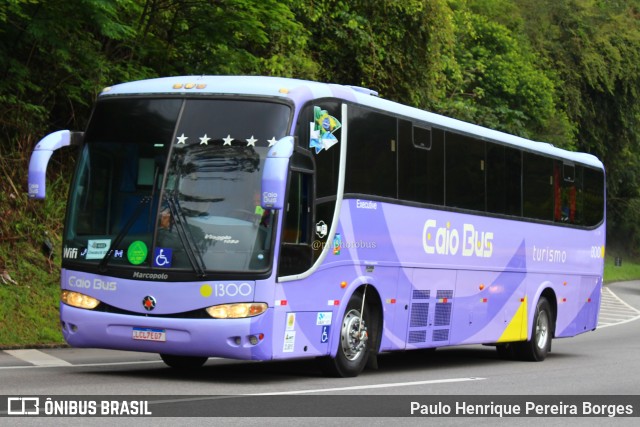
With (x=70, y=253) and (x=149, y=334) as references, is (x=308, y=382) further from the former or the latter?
(x=70, y=253)

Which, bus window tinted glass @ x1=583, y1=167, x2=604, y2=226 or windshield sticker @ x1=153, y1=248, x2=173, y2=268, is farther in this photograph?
bus window tinted glass @ x1=583, y1=167, x2=604, y2=226

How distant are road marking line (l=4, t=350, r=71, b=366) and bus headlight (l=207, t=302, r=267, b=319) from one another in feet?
12.4

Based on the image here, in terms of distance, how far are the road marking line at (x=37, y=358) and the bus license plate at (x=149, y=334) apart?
312cm

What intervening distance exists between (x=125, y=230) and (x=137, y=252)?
0.96 feet

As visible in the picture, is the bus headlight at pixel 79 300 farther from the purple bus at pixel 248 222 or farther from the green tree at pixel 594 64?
the green tree at pixel 594 64

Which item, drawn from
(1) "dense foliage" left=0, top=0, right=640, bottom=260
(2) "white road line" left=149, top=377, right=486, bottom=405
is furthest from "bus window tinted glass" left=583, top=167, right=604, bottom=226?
(2) "white road line" left=149, top=377, right=486, bottom=405

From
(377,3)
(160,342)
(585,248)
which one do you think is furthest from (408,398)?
(377,3)

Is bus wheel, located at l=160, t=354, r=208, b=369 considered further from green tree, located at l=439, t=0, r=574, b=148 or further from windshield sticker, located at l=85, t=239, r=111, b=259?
green tree, located at l=439, t=0, r=574, b=148

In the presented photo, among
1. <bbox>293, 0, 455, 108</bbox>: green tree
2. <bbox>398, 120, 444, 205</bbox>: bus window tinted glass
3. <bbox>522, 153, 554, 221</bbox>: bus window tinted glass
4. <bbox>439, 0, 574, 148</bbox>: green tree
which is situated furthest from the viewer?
<bbox>439, 0, 574, 148</bbox>: green tree

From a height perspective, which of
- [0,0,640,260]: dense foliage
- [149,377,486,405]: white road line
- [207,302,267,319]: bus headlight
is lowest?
[149,377,486,405]: white road line

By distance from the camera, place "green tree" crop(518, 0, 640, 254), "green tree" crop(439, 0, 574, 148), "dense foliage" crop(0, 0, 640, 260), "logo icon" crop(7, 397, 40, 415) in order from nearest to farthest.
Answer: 1. "logo icon" crop(7, 397, 40, 415)
2. "dense foliage" crop(0, 0, 640, 260)
3. "green tree" crop(439, 0, 574, 148)
4. "green tree" crop(518, 0, 640, 254)

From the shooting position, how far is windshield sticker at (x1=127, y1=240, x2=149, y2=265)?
1350 cm

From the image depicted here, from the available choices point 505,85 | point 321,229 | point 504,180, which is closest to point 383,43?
point 504,180

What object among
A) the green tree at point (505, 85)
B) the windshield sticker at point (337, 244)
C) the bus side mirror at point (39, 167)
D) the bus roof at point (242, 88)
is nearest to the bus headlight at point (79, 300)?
the bus side mirror at point (39, 167)
